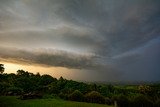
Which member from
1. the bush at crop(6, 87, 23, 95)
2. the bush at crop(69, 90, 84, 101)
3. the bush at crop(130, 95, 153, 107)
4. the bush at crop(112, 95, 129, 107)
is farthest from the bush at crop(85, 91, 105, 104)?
the bush at crop(6, 87, 23, 95)

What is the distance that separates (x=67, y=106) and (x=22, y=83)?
1011 inches

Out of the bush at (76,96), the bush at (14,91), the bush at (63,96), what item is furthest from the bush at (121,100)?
the bush at (14,91)

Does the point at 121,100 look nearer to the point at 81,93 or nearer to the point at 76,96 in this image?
the point at 81,93

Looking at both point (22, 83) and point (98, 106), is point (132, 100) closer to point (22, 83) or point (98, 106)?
point (98, 106)

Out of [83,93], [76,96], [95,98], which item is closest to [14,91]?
[76,96]

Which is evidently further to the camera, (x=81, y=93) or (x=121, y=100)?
(x=81, y=93)

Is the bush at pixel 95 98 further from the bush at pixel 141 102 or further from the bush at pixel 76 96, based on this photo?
the bush at pixel 141 102

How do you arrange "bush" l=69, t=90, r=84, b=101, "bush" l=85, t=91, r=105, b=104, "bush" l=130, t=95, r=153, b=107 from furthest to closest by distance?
"bush" l=69, t=90, r=84, b=101 < "bush" l=85, t=91, r=105, b=104 < "bush" l=130, t=95, r=153, b=107

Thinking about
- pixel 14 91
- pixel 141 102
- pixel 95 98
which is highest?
pixel 14 91

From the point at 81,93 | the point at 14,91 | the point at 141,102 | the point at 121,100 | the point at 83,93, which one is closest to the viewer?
the point at 141,102

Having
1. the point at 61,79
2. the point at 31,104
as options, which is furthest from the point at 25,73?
the point at 31,104

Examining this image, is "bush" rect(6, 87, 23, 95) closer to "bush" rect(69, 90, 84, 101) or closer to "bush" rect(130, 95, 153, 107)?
"bush" rect(69, 90, 84, 101)

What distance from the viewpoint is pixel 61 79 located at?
3307 inches

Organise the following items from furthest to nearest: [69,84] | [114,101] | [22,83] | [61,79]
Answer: [61,79] < [69,84] < [22,83] < [114,101]
